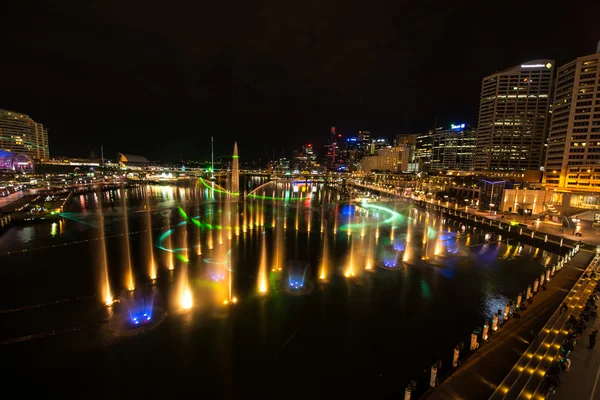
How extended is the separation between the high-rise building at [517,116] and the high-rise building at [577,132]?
26.4 meters

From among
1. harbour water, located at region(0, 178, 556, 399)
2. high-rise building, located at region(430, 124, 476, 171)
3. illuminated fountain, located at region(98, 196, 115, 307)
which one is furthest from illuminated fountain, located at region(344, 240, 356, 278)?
high-rise building, located at region(430, 124, 476, 171)

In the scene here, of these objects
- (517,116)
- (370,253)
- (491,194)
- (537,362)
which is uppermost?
(517,116)

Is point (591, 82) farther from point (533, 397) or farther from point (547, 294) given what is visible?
point (533, 397)

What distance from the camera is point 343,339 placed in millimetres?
12203

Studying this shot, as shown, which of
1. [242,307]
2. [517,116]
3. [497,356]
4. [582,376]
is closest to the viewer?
[582,376]

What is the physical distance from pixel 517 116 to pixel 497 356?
340 ft

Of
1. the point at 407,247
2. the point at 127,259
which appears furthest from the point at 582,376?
the point at 127,259

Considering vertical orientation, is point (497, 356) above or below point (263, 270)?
above

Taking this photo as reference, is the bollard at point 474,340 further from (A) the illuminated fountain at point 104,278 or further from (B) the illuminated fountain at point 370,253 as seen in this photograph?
(A) the illuminated fountain at point 104,278

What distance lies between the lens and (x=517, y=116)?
8706cm

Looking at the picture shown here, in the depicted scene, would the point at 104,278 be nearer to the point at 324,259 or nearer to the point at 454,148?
the point at 324,259

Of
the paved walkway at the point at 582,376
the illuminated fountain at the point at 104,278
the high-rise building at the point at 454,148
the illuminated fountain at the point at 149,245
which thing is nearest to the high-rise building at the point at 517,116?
the high-rise building at the point at 454,148

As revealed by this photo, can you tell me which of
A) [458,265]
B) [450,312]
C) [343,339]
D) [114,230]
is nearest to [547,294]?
[450,312]

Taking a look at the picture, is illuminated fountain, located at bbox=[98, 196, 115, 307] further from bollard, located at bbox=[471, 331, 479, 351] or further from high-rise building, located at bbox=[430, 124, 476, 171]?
high-rise building, located at bbox=[430, 124, 476, 171]
